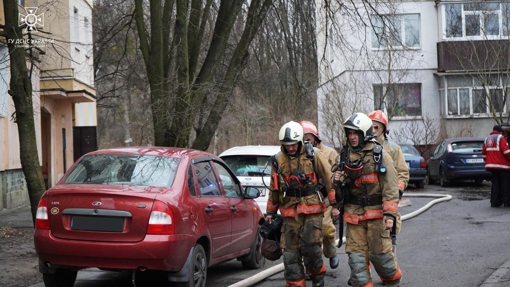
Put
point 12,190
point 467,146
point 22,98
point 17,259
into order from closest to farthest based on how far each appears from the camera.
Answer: point 17,259 → point 22,98 → point 12,190 → point 467,146

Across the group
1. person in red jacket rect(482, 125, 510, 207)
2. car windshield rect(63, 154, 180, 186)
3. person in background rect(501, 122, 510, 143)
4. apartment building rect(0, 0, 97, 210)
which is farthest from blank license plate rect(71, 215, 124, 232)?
apartment building rect(0, 0, 97, 210)

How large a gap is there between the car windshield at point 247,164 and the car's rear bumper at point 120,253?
4.28m

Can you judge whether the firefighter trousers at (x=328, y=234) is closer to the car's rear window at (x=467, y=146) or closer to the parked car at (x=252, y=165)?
the parked car at (x=252, y=165)

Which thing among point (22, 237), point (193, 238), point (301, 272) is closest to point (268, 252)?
point (301, 272)

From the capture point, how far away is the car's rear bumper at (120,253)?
6.98 metres

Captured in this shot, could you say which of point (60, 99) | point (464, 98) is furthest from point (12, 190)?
point (464, 98)

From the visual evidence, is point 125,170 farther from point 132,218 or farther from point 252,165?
point 252,165

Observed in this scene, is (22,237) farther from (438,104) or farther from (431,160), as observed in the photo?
(438,104)

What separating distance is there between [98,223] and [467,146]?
1775cm

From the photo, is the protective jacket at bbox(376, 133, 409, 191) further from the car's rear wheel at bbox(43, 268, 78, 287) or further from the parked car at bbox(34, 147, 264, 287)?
the car's rear wheel at bbox(43, 268, 78, 287)

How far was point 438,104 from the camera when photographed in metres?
33.0

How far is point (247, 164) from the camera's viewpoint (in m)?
11.6

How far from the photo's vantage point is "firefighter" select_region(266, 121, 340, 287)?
25.0 ft

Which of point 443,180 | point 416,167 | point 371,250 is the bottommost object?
point 443,180
